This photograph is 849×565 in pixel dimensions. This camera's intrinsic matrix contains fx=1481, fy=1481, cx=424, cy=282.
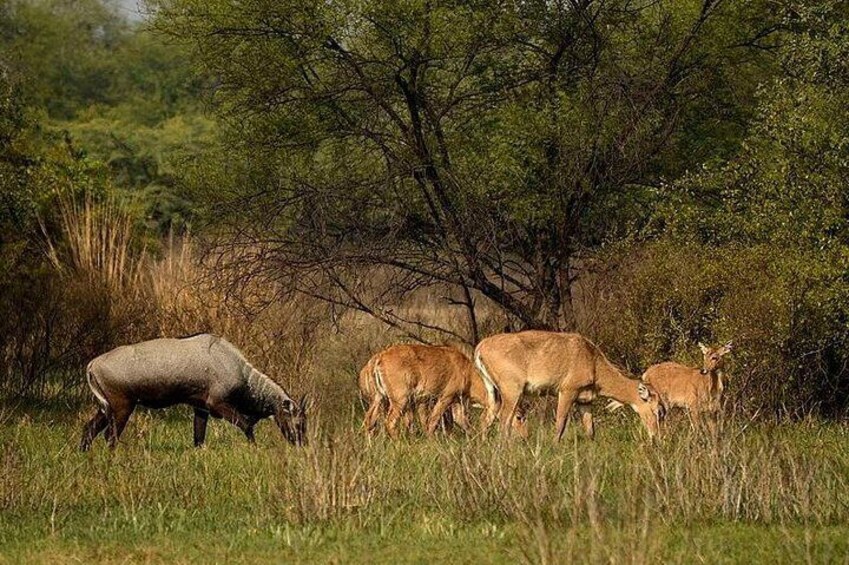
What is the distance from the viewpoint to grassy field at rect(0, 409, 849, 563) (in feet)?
32.6

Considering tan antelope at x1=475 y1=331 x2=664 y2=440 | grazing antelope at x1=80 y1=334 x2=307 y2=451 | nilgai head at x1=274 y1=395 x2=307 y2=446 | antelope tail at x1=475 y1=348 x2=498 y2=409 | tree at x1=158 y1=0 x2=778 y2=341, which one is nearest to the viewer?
grazing antelope at x1=80 y1=334 x2=307 y2=451

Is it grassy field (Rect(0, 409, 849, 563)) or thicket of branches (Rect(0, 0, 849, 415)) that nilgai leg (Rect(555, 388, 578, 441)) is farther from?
grassy field (Rect(0, 409, 849, 563))

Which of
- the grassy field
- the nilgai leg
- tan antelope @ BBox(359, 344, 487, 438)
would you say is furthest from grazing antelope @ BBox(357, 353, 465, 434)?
the grassy field

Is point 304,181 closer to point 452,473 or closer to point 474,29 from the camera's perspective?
point 474,29

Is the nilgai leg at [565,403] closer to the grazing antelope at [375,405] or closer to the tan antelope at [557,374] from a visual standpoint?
the tan antelope at [557,374]

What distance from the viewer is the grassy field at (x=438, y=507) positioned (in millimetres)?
9922

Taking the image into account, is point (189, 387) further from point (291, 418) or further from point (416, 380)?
point (416, 380)

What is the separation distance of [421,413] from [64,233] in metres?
8.16

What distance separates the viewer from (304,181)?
69.1 ft

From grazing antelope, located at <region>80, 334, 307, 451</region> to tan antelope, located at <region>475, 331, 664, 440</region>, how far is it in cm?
238

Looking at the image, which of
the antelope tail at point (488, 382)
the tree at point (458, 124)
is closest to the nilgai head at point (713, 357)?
the antelope tail at point (488, 382)

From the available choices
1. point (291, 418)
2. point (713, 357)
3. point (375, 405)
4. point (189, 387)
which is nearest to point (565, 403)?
point (713, 357)

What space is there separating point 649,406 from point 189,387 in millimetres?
5338

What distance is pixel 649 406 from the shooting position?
17.2 metres
